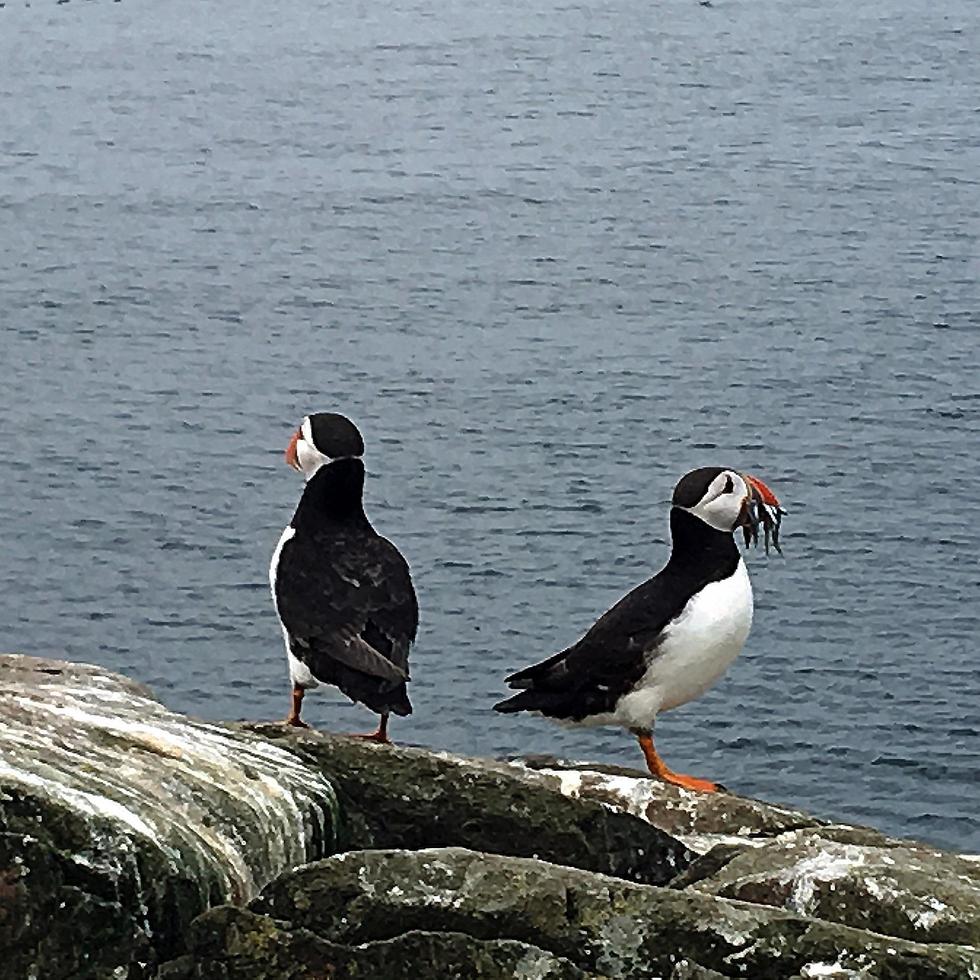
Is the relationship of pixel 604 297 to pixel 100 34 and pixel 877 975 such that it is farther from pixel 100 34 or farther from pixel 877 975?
pixel 877 975

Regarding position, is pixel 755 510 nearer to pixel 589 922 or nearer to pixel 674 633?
pixel 674 633

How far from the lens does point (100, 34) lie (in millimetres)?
58094

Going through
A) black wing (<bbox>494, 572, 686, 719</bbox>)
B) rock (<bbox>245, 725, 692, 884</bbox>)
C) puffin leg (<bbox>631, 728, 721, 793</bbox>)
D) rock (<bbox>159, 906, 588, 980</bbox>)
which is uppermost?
rock (<bbox>159, 906, 588, 980</bbox>)

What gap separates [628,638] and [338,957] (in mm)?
5981

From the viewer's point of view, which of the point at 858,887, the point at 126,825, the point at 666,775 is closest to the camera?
the point at 126,825

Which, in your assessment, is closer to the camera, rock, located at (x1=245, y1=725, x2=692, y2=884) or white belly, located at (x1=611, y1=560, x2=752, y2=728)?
rock, located at (x1=245, y1=725, x2=692, y2=884)

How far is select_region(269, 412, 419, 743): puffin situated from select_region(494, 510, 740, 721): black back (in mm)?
862

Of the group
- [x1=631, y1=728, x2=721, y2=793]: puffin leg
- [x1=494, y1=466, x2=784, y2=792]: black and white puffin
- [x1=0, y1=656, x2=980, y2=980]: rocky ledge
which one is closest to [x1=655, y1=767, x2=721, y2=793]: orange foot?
[x1=631, y1=728, x2=721, y2=793]: puffin leg

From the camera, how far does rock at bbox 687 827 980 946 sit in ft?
23.5

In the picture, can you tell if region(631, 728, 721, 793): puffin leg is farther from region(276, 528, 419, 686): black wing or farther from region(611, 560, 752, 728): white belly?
region(276, 528, 419, 686): black wing

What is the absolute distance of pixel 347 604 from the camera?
11727mm

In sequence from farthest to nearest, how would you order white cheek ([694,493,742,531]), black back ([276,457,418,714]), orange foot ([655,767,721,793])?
white cheek ([694,493,742,531]) → black back ([276,457,418,714]) → orange foot ([655,767,721,793])

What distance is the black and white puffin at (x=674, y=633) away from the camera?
1202 cm

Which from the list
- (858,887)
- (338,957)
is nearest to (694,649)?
(858,887)
